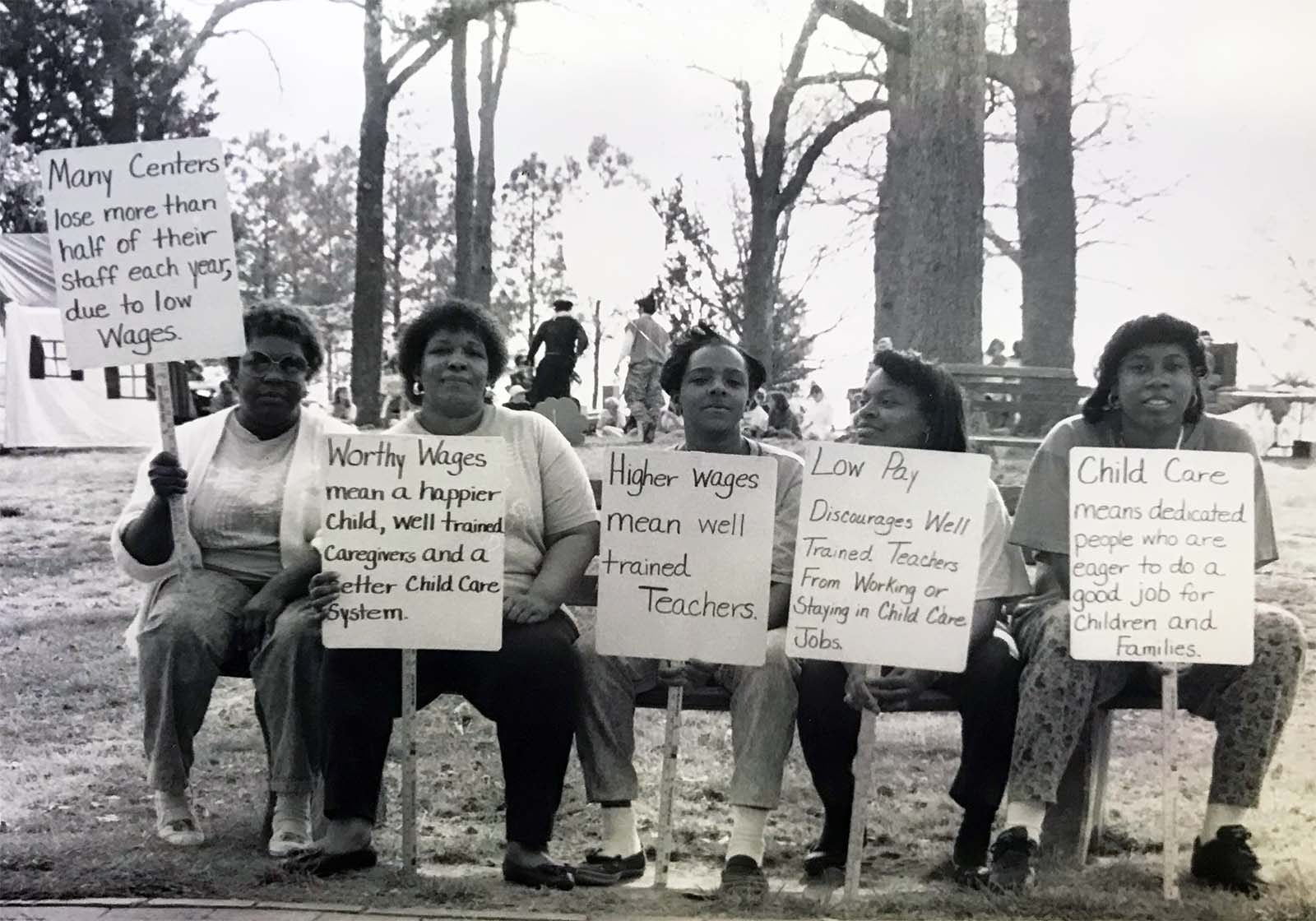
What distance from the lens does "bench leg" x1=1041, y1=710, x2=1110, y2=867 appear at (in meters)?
3.34

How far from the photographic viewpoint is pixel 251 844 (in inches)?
138

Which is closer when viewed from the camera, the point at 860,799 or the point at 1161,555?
the point at 860,799

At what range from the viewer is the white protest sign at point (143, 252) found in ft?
11.1

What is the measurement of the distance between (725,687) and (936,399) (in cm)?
92

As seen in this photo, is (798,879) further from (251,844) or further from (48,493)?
(48,493)

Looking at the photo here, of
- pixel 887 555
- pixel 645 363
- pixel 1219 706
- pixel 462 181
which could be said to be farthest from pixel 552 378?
pixel 1219 706

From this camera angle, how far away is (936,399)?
3406 mm

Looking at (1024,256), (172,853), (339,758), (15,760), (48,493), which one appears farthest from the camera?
(1024,256)

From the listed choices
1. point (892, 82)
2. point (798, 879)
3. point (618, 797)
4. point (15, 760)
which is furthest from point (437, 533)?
point (892, 82)

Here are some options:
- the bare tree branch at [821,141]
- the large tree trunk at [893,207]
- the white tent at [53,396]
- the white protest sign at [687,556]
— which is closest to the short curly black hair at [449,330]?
the white protest sign at [687,556]

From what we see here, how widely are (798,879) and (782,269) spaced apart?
218cm

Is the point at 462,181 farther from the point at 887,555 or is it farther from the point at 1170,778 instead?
the point at 1170,778

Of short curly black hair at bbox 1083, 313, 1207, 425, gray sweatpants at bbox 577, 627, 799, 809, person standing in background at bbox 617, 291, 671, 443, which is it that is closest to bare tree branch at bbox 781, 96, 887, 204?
person standing in background at bbox 617, 291, 671, 443

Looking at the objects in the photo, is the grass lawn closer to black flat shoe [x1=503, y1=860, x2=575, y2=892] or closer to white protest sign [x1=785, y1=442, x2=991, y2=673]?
black flat shoe [x1=503, y1=860, x2=575, y2=892]
